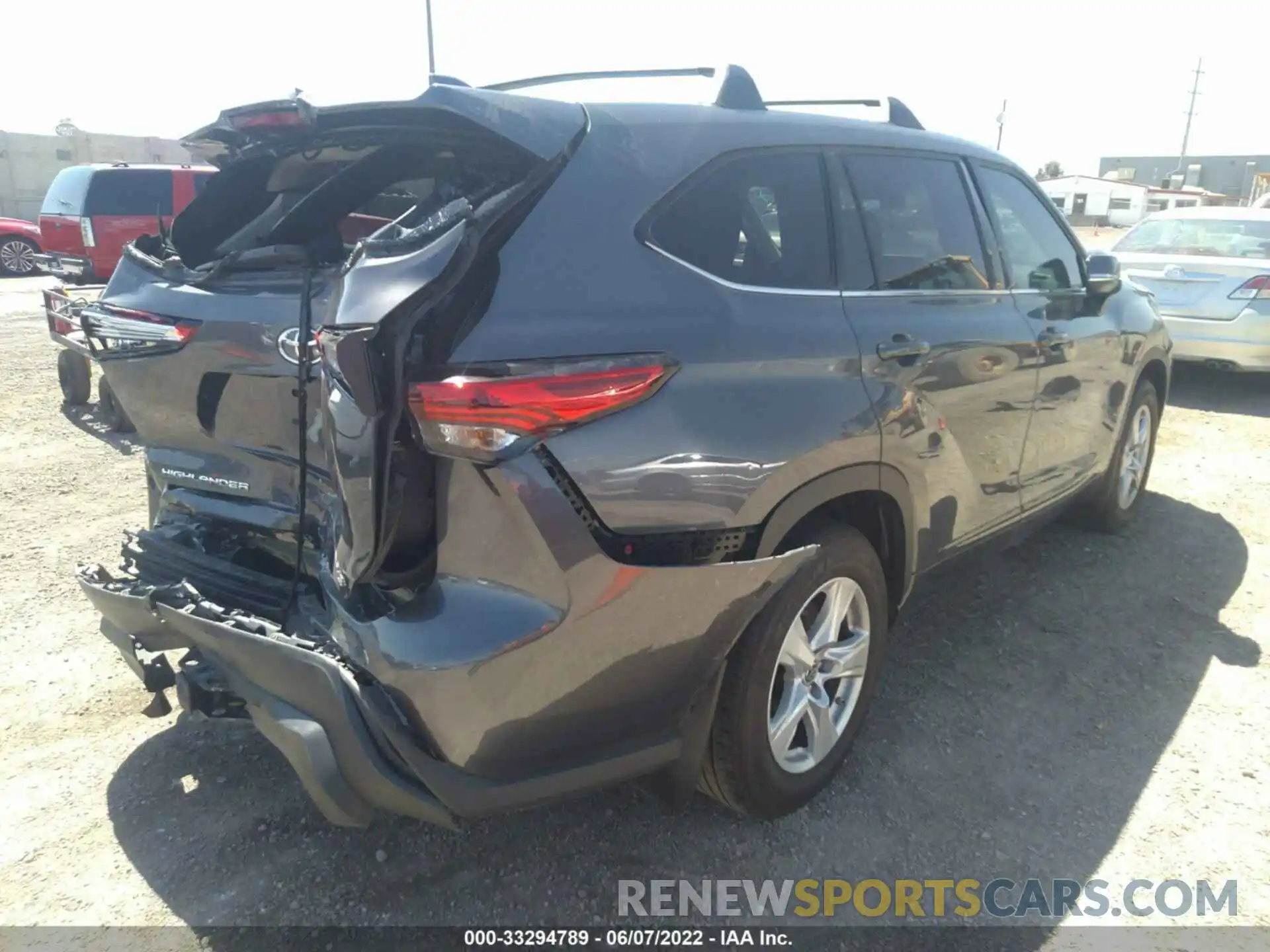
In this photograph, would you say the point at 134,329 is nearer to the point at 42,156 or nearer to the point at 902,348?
the point at 902,348

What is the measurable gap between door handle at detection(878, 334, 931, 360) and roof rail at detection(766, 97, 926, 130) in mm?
953

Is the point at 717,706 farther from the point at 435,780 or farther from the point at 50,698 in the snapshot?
the point at 50,698

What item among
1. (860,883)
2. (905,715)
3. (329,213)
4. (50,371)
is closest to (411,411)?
(329,213)

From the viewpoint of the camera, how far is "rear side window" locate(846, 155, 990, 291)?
2922 millimetres

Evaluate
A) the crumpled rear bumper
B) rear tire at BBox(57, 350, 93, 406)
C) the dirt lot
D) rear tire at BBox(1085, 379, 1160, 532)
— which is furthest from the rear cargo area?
rear tire at BBox(57, 350, 93, 406)

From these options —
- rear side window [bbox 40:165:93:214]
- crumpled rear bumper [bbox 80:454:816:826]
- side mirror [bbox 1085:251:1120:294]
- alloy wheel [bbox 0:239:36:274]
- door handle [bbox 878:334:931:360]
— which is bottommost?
alloy wheel [bbox 0:239:36:274]

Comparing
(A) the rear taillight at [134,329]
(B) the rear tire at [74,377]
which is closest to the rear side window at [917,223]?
(A) the rear taillight at [134,329]

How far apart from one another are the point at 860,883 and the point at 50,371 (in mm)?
9540

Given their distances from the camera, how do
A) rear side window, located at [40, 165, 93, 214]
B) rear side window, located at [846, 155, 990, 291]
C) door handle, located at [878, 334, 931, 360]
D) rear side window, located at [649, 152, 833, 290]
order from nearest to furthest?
rear side window, located at [649, 152, 833, 290] < door handle, located at [878, 334, 931, 360] < rear side window, located at [846, 155, 990, 291] < rear side window, located at [40, 165, 93, 214]

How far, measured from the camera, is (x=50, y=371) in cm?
923

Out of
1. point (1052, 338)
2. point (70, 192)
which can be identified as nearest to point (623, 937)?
point (1052, 338)

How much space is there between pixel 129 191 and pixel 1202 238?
1226 cm

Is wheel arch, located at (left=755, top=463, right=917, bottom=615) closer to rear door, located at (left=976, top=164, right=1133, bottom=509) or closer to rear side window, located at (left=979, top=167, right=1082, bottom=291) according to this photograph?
rear door, located at (left=976, top=164, right=1133, bottom=509)

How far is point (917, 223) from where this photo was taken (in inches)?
124
